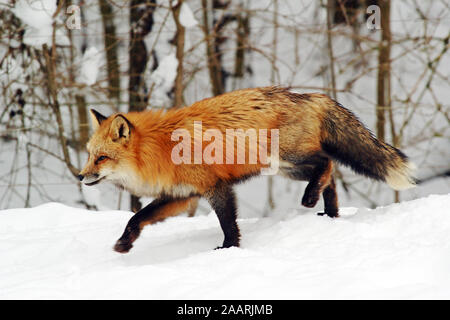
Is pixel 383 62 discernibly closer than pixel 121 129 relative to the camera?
No

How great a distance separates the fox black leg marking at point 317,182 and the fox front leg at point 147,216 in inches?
41.0

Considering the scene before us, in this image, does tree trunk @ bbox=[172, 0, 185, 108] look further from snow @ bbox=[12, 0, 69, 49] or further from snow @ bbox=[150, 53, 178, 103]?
snow @ bbox=[12, 0, 69, 49]

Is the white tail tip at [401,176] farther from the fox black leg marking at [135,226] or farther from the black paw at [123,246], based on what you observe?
the black paw at [123,246]

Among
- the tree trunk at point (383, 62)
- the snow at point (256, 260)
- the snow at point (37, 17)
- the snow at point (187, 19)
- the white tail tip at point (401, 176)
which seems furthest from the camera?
the tree trunk at point (383, 62)

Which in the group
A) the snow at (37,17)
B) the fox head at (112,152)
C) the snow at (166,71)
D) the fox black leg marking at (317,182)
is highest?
the snow at (37,17)

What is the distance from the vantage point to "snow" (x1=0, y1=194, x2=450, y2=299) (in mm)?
2986

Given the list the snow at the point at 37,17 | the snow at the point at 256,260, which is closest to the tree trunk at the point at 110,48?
the snow at the point at 37,17

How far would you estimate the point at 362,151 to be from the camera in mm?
4691

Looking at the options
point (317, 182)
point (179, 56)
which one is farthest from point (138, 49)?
point (317, 182)

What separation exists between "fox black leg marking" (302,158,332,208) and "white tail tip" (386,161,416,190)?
60 cm

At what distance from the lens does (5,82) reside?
8.16m

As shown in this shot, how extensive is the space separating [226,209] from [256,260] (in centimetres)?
83

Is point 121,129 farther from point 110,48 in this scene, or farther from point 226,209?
point 110,48

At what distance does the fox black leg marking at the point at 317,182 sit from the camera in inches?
176
